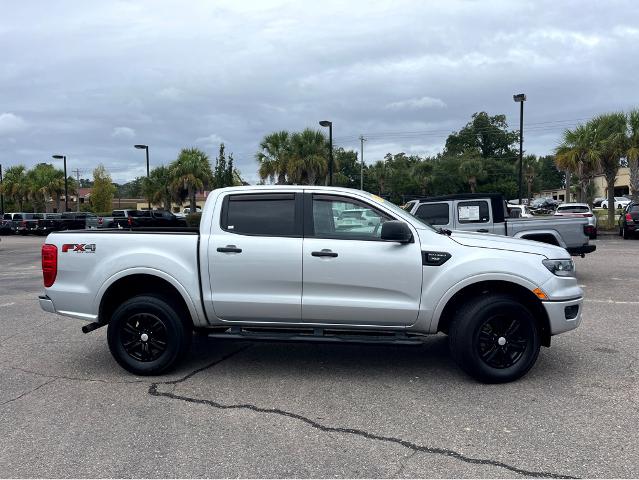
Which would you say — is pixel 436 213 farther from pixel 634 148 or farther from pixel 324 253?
pixel 634 148

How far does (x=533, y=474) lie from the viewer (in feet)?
11.0

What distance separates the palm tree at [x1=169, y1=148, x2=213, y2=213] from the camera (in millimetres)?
39156

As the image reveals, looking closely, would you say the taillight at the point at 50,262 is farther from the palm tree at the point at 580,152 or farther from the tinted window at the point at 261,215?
the palm tree at the point at 580,152

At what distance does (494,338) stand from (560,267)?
91 centimetres

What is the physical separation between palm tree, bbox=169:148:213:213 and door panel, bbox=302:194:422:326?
116 feet

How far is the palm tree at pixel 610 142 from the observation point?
26.5 m

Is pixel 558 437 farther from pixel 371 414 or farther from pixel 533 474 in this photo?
pixel 371 414

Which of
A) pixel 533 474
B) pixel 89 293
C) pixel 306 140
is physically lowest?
pixel 533 474

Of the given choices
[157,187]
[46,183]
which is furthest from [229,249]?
[46,183]

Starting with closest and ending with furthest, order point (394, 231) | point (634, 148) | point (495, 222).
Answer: point (394, 231)
point (495, 222)
point (634, 148)

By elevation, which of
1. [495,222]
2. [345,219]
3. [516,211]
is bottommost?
[495,222]

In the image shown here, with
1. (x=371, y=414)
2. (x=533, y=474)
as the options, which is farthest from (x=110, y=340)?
(x=533, y=474)

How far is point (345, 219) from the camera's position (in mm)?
5309

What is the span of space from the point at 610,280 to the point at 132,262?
9980 mm
